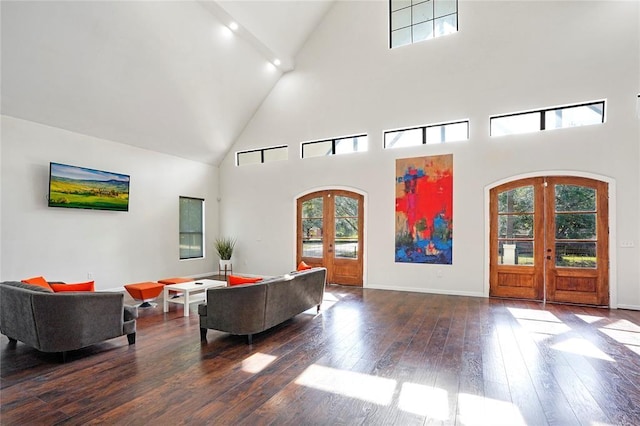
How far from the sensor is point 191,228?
8.97 m

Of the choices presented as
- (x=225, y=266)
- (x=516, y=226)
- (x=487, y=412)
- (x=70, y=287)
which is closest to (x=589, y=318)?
(x=516, y=226)

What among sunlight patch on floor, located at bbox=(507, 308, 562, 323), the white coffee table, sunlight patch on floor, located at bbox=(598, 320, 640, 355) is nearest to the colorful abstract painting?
sunlight patch on floor, located at bbox=(507, 308, 562, 323)

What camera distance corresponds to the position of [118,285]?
7098 mm

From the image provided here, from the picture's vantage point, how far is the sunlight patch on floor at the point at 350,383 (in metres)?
2.68

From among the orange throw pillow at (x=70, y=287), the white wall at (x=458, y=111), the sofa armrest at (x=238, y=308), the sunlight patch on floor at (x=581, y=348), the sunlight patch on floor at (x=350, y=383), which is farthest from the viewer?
the white wall at (x=458, y=111)

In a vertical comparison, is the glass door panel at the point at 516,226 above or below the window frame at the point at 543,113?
below

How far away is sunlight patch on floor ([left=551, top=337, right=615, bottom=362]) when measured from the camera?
3521mm

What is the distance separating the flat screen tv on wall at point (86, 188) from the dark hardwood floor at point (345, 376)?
9.73 feet

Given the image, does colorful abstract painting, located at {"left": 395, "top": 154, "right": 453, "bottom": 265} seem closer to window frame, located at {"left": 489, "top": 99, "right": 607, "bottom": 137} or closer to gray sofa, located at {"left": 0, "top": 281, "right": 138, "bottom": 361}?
window frame, located at {"left": 489, "top": 99, "right": 607, "bottom": 137}

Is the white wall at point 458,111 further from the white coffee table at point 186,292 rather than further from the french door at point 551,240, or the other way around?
the white coffee table at point 186,292

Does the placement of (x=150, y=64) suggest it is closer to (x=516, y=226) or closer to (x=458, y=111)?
(x=458, y=111)

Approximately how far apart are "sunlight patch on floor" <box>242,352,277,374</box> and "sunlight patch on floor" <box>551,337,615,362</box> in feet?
10.6

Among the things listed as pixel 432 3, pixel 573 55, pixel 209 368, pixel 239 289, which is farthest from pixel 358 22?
pixel 209 368

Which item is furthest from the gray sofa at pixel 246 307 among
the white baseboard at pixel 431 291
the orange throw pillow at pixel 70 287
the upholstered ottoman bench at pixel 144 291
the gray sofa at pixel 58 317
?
the white baseboard at pixel 431 291
